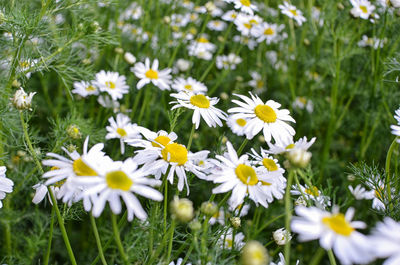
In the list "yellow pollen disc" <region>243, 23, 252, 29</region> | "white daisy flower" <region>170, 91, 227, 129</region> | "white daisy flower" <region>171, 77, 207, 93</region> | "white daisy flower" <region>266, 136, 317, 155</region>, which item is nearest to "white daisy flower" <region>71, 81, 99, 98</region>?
"white daisy flower" <region>171, 77, 207, 93</region>

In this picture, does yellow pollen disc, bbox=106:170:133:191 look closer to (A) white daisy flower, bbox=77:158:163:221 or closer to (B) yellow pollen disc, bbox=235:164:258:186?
(A) white daisy flower, bbox=77:158:163:221

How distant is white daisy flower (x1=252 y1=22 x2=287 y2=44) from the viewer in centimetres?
291

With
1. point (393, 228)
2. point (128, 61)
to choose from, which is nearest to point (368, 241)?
point (393, 228)

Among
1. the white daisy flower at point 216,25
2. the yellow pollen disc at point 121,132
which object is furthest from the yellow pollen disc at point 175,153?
the white daisy flower at point 216,25

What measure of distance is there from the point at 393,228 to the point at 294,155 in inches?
9.7

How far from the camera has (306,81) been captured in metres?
3.00

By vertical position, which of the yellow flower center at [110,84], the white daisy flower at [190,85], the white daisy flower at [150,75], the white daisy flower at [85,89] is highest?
the white daisy flower at [150,75]

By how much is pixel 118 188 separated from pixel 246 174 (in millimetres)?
403

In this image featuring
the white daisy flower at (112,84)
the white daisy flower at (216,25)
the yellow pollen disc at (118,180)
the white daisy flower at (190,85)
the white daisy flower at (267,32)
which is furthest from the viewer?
the white daisy flower at (216,25)

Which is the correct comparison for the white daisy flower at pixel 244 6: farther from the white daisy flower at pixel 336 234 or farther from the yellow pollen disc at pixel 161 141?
the white daisy flower at pixel 336 234

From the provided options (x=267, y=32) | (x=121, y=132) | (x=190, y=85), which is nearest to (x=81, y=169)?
(x=121, y=132)

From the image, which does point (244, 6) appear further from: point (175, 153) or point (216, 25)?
point (175, 153)

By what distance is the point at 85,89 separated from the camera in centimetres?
222

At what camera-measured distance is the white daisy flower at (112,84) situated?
213 cm
